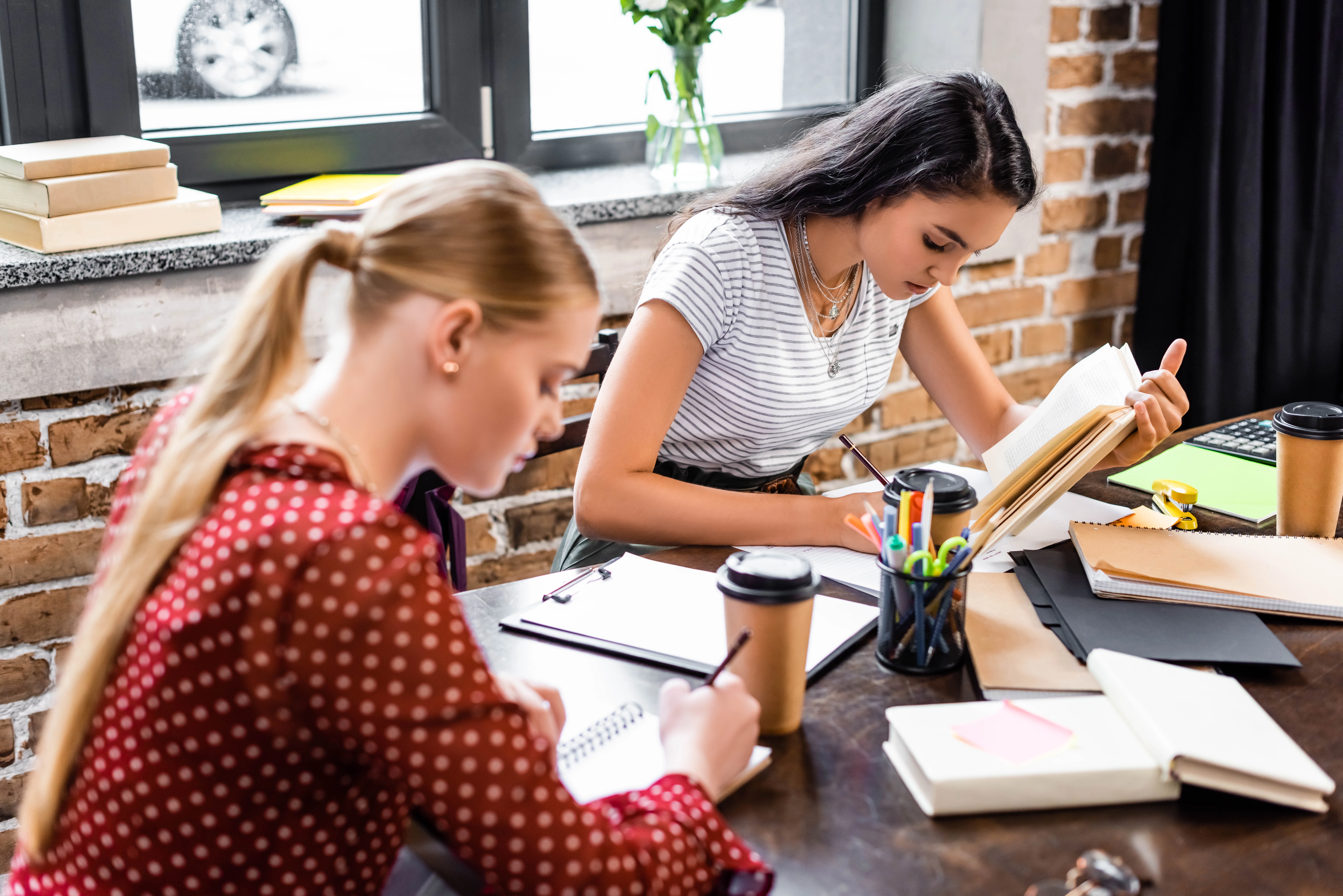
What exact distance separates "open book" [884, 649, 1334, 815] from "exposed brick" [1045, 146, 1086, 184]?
165 cm

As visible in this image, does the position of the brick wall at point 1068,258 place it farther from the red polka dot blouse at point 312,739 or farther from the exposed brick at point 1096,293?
the red polka dot blouse at point 312,739

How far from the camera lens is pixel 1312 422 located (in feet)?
3.86

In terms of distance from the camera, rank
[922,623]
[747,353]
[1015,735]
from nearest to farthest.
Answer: [1015,735]
[922,623]
[747,353]

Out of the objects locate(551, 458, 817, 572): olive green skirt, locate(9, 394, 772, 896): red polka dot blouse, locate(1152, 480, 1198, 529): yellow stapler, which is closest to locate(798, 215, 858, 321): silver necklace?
locate(551, 458, 817, 572): olive green skirt

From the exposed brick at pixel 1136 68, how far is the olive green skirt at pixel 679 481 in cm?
130

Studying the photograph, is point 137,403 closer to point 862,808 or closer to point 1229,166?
point 862,808

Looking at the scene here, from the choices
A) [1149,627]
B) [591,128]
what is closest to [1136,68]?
[591,128]

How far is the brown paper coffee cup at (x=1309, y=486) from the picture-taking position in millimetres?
1179

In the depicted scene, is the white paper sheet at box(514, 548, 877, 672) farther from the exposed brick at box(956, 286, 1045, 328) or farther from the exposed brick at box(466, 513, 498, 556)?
the exposed brick at box(956, 286, 1045, 328)

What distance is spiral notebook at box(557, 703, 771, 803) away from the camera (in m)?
0.80

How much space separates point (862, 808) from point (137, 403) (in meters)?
1.25

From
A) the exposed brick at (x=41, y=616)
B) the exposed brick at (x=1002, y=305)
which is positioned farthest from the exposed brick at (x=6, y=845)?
the exposed brick at (x=1002, y=305)

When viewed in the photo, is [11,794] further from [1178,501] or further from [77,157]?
[1178,501]

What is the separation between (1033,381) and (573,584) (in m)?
1.64
